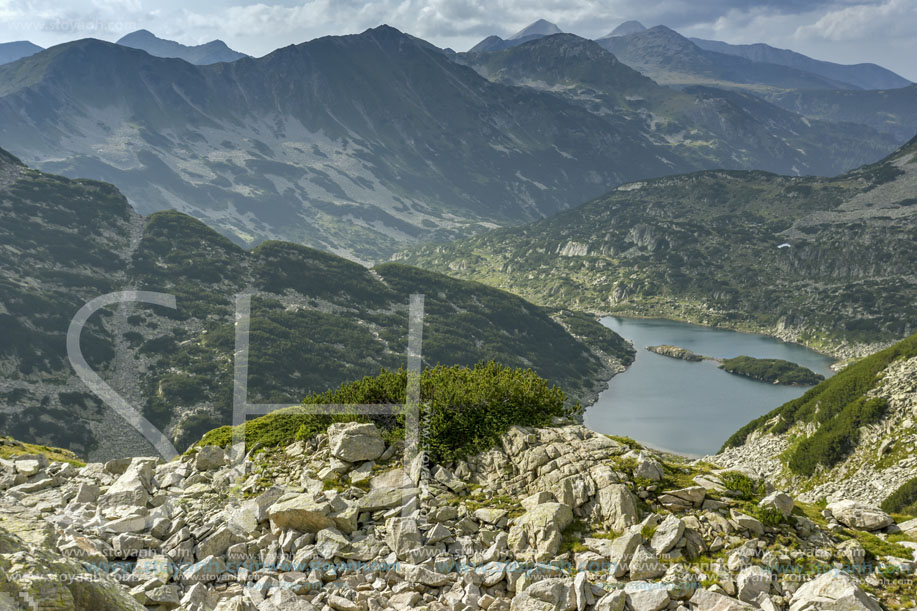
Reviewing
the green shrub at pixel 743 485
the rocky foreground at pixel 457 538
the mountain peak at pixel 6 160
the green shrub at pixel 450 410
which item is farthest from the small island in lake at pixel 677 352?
the mountain peak at pixel 6 160

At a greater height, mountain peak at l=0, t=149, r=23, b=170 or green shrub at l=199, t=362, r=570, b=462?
mountain peak at l=0, t=149, r=23, b=170

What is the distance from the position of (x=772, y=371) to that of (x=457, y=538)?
5971 inches

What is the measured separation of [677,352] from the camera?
166 metres

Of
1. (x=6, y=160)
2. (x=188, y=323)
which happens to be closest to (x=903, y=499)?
(x=188, y=323)

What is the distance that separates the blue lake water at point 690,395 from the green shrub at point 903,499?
52.7 m

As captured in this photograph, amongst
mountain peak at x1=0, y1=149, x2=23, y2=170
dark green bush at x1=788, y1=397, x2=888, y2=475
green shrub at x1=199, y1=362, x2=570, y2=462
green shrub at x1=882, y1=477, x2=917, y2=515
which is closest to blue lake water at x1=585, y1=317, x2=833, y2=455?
dark green bush at x1=788, y1=397, x2=888, y2=475

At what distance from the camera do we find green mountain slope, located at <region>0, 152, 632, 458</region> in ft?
277

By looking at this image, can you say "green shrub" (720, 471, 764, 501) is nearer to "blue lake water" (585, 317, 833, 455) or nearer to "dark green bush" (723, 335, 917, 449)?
"dark green bush" (723, 335, 917, 449)

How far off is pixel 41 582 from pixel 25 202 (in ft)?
540

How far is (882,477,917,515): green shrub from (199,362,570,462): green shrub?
31491 millimetres

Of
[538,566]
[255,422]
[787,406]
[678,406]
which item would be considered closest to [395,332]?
[678,406]

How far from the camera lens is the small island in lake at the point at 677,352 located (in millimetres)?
162125

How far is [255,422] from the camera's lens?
18969 mm

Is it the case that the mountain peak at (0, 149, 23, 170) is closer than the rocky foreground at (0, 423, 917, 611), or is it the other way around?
the rocky foreground at (0, 423, 917, 611)
